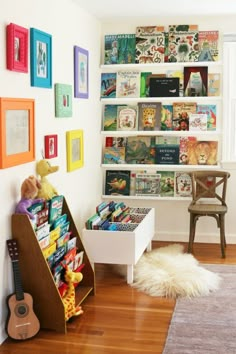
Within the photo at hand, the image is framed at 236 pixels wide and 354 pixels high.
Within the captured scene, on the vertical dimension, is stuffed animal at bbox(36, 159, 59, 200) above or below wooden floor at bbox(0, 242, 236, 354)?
above

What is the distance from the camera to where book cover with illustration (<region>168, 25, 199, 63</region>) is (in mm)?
5656

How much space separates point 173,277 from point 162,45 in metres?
2.38

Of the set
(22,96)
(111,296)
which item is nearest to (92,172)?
(111,296)

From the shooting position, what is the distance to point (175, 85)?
18.8 ft

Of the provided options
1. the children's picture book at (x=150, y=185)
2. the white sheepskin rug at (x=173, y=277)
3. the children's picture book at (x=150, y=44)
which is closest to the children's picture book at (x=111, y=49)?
the children's picture book at (x=150, y=44)

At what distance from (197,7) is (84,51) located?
1066 mm

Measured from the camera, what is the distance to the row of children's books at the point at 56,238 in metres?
3.70

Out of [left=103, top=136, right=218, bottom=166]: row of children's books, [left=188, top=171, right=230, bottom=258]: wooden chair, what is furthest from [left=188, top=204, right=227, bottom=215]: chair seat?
[left=103, top=136, right=218, bottom=166]: row of children's books

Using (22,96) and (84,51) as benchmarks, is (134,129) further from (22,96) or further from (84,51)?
(22,96)

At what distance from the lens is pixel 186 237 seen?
5.95 m

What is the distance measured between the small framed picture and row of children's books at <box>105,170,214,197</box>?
5.48ft

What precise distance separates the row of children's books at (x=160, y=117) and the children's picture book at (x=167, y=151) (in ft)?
0.37

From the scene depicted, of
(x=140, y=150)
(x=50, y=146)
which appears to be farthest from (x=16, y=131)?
(x=140, y=150)

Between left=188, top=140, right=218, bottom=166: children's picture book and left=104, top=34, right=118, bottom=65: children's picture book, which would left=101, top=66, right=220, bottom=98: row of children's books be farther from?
left=188, top=140, right=218, bottom=166: children's picture book
